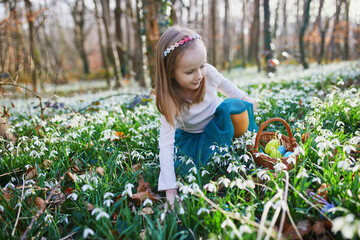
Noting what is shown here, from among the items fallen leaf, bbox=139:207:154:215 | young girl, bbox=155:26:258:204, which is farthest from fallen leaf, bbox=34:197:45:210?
young girl, bbox=155:26:258:204

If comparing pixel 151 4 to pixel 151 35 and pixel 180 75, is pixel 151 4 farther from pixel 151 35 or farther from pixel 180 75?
pixel 180 75

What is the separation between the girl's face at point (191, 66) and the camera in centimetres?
201

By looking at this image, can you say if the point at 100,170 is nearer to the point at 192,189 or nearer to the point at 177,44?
the point at 192,189

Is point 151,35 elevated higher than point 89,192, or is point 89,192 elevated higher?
point 151,35

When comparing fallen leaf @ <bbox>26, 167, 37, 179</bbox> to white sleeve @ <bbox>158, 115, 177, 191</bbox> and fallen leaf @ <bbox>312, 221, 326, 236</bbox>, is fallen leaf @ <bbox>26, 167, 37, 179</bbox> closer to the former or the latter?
white sleeve @ <bbox>158, 115, 177, 191</bbox>

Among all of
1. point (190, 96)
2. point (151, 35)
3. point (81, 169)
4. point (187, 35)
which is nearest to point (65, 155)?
point (81, 169)

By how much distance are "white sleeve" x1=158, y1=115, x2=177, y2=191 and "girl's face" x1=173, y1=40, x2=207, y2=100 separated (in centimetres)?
43

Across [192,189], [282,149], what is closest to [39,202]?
[192,189]

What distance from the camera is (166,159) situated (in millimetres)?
2158

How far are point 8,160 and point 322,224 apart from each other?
298cm

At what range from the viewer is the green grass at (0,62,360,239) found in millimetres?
1520

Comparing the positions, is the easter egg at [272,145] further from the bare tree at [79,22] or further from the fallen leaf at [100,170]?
the bare tree at [79,22]

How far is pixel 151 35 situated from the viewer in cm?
611

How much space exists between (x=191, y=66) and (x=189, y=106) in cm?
51
